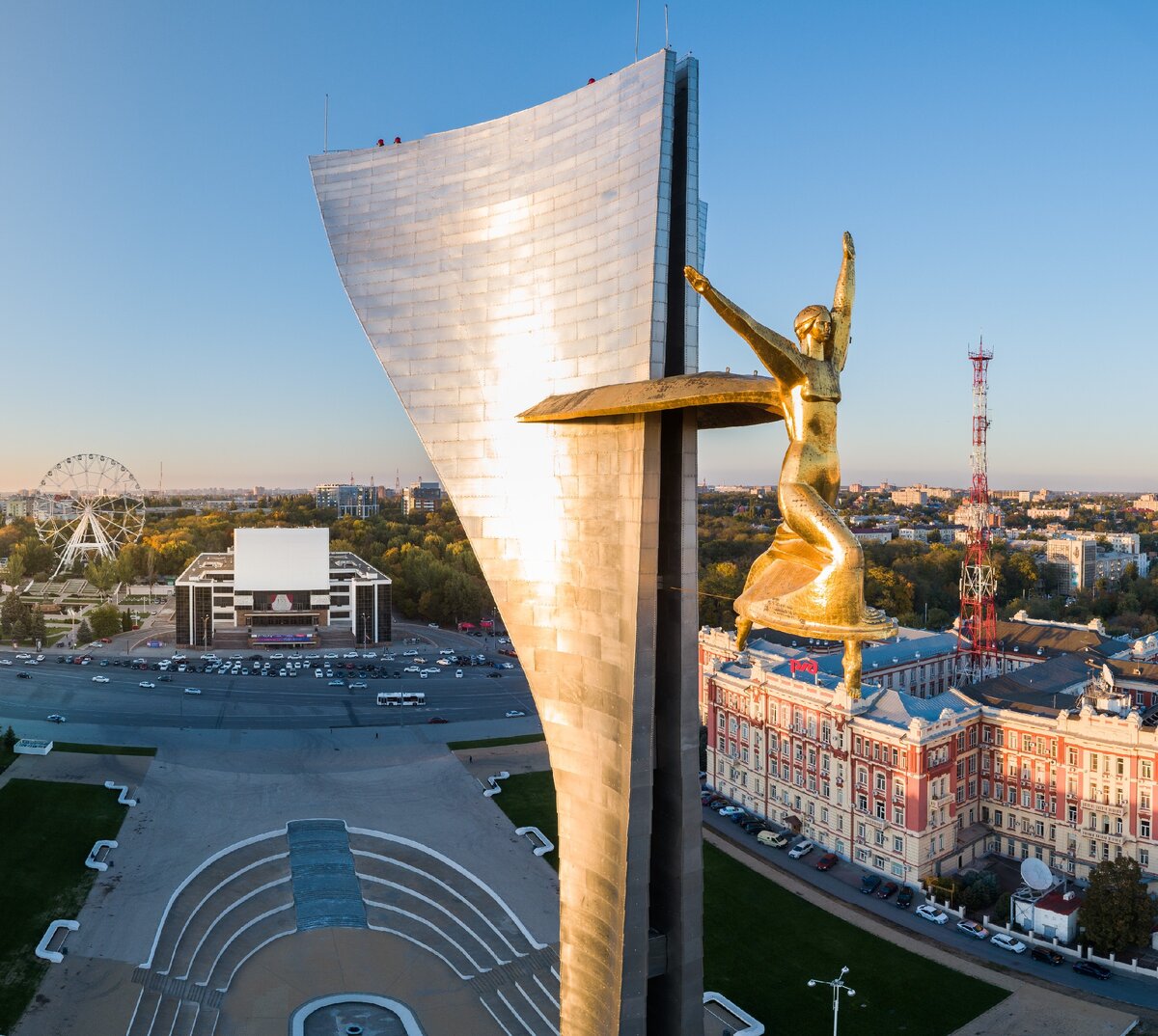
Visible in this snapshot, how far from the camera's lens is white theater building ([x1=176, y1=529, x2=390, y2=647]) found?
240 feet

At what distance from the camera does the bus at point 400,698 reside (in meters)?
55.8

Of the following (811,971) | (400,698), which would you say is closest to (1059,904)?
(811,971)

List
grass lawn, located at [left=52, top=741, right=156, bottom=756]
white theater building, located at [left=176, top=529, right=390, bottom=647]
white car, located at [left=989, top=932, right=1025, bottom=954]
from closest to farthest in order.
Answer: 1. white car, located at [left=989, top=932, right=1025, bottom=954]
2. grass lawn, located at [left=52, top=741, right=156, bottom=756]
3. white theater building, located at [left=176, top=529, right=390, bottom=647]

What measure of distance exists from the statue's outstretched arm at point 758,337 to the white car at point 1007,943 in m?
28.1

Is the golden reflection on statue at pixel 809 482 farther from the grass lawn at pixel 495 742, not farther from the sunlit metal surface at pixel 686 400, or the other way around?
the grass lawn at pixel 495 742

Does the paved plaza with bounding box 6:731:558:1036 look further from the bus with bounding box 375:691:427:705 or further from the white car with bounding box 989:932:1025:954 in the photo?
the white car with bounding box 989:932:1025:954

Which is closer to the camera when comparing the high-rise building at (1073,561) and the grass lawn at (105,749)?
the grass lawn at (105,749)

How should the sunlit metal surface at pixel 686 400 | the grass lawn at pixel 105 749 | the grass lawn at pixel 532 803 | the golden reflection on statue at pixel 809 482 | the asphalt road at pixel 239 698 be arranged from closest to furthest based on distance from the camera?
1. the golden reflection on statue at pixel 809 482
2. the sunlit metal surface at pixel 686 400
3. the grass lawn at pixel 532 803
4. the grass lawn at pixel 105 749
5. the asphalt road at pixel 239 698

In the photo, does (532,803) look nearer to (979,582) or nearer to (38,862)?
(38,862)

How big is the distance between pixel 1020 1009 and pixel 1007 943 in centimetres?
419

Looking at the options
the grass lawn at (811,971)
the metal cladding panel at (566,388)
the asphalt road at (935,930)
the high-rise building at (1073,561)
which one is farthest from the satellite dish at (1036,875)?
the high-rise building at (1073,561)

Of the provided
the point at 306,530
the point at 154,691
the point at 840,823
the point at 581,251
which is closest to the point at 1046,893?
the point at 840,823

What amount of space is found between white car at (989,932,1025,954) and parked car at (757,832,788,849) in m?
9.08

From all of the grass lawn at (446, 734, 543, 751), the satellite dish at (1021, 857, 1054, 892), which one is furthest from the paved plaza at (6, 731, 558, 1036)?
the satellite dish at (1021, 857, 1054, 892)
